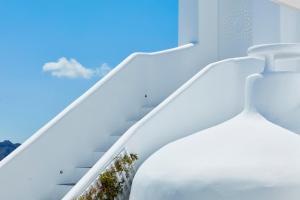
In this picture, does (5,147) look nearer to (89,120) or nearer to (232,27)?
(232,27)

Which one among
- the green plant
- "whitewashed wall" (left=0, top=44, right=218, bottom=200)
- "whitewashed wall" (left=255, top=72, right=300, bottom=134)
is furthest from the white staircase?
"whitewashed wall" (left=255, top=72, right=300, bottom=134)

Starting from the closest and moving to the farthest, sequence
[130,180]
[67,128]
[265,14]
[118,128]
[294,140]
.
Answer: [294,140] < [130,180] < [67,128] < [118,128] < [265,14]

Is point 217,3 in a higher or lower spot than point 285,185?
higher

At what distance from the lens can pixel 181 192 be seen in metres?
6.61

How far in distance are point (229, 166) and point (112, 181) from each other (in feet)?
5.14

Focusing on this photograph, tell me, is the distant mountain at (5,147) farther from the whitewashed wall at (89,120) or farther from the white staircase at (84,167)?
the white staircase at (84,167)

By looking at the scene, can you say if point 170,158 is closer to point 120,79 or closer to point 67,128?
point 67,128

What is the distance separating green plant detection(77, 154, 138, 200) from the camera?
729 cm

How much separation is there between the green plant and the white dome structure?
0.95 feet

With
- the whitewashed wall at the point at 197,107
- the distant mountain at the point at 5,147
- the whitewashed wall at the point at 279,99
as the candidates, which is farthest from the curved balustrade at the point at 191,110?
the distant mountain at the point at 5,147

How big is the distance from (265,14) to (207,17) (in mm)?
1084

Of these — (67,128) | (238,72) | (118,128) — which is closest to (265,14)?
(238,72)

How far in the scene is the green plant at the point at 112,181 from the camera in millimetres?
7285

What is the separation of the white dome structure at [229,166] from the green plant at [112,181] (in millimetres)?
290
